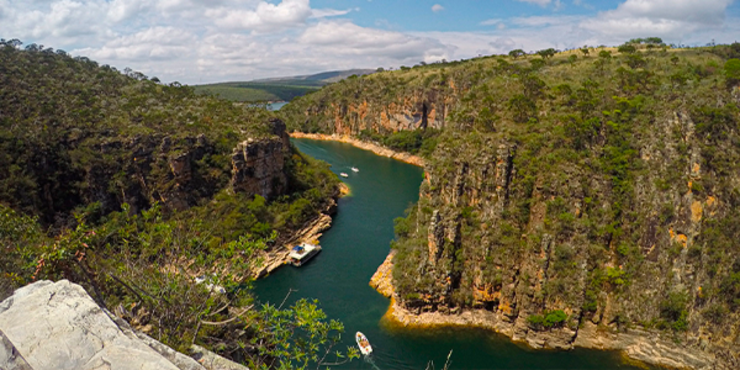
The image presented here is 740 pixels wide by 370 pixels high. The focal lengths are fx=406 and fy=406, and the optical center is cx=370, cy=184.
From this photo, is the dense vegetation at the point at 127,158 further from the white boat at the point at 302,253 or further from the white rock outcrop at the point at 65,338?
the white rock outcrop at the point at 65,338

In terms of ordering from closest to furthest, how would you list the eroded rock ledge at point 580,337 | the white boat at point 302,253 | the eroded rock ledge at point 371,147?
the eroded rock ledge at point 580,337
the white boat at point 302,253
the eroded rock ledge at point 371,147

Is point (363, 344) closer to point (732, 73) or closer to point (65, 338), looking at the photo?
point (65, 338)

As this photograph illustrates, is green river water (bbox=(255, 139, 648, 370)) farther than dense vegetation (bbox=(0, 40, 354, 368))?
No

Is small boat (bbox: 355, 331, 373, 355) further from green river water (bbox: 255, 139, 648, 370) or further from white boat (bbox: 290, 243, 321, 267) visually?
white boat (bbox: 290, 243, 321, 267)

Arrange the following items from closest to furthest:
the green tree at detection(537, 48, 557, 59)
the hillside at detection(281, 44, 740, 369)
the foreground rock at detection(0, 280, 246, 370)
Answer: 1. the foreground rock at detection(0, 280, 246, 370)
2. the hillside at detection(281, 44, 740, 369)
3. the green tree at detection(537, 48, 557, 59)

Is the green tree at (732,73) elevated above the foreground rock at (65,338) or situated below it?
above

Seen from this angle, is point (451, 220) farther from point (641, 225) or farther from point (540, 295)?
point (641, 225)

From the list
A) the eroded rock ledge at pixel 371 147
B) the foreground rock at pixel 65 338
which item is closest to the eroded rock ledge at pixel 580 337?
the foreground rock at pixel 65 338

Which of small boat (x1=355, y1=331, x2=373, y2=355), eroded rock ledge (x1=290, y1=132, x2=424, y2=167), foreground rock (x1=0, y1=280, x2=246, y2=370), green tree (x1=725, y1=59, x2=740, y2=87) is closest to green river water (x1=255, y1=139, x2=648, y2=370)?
small boat (x1=355, y1=331, x2=373, y2=355)
